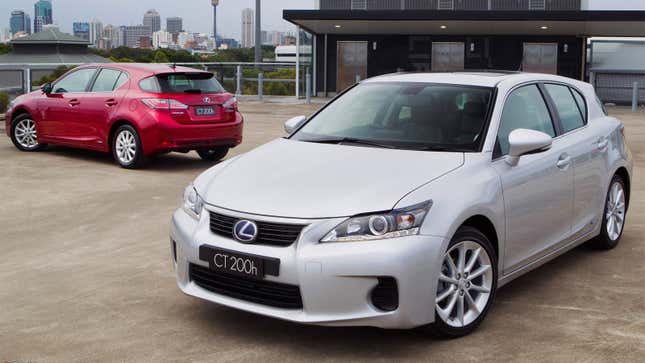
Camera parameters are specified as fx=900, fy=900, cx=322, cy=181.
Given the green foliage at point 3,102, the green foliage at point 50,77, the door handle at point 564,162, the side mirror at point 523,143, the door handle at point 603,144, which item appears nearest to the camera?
the side mirror at point 523,143

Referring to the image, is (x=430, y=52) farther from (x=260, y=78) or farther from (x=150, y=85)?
(x=150, y=85)

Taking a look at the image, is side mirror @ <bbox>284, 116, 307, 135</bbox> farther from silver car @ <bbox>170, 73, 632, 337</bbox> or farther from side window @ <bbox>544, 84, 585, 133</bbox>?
side window @ <bbox>544, 84, 585, 133</bbox>

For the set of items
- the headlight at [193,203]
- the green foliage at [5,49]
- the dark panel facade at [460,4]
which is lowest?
the headlight at [193,203]

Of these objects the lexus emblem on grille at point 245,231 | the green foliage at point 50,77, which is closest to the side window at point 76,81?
the lexus emblem on grille at point 245,231

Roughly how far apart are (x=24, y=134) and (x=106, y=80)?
86.0 inches

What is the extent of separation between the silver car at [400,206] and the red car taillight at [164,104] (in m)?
5.80

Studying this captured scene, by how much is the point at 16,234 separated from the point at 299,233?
439 centimetres

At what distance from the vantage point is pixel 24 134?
14.3m

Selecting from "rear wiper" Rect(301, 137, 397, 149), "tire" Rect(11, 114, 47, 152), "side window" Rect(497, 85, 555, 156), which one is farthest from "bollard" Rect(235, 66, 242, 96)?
"rear wiper" Rect(301, 137, 397, 149)

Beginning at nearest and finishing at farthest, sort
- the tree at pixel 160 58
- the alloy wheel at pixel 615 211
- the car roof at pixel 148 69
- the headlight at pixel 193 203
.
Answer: the headlight at pixel 193 203
the alloy wheel at pixel 615 211
the car roof at pixel 148 69
the tree at pixel 160 58

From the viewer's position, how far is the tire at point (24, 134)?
14273mm

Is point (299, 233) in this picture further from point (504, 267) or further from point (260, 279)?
point (504, 267)

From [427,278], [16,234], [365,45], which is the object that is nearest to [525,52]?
[365,45]

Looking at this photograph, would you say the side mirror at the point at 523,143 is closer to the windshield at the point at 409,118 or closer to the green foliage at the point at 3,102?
the windshield at the point at 409,118
